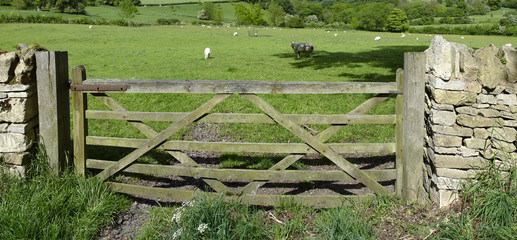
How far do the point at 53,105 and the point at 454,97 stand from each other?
5.31 meters

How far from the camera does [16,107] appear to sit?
214 inches

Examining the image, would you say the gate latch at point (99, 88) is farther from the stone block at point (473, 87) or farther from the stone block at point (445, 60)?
the stone block at point (473, 87)

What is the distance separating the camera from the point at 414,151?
17.7ft

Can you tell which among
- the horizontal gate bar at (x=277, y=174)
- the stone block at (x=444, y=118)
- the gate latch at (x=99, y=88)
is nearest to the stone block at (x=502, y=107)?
the stone block at (x=444, y=118)

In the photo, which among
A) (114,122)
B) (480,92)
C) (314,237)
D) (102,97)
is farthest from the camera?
(114,122)

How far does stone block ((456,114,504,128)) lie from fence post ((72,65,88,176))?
16.6ft

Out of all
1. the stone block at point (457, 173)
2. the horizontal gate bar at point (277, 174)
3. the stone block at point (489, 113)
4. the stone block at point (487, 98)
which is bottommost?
the horizontal gate bar at point (277, 174)

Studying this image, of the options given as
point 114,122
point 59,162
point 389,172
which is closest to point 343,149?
point 389,172

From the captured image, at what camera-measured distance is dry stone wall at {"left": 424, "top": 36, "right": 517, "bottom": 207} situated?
16.3ft

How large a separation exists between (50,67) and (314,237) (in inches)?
163

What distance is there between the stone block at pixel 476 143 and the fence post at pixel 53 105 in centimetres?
535

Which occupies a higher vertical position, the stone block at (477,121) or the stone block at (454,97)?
the stone block at (454,97)

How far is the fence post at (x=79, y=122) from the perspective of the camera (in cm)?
568

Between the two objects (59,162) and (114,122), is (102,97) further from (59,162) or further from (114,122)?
(114,122)
